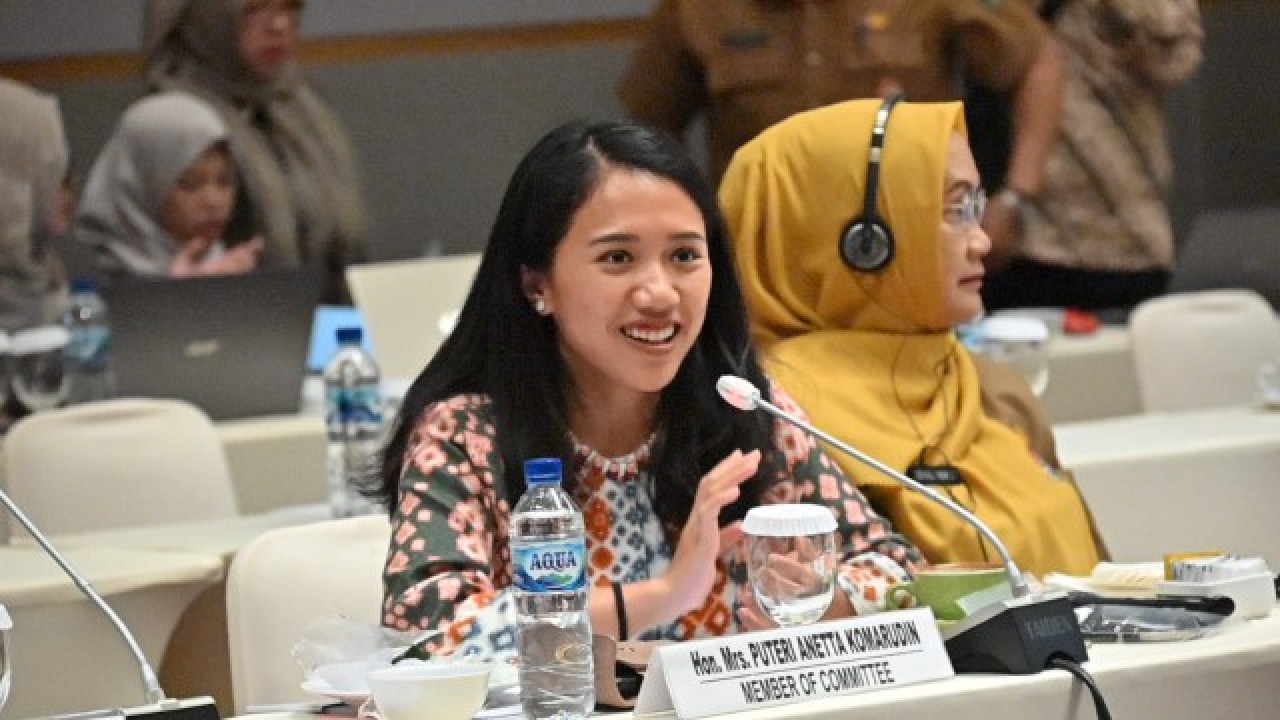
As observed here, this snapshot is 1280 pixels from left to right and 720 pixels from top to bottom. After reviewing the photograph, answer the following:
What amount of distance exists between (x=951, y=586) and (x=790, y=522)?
192 mm

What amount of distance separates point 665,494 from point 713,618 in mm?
153

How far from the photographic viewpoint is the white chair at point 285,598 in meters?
2.70

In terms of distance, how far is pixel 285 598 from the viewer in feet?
8.91

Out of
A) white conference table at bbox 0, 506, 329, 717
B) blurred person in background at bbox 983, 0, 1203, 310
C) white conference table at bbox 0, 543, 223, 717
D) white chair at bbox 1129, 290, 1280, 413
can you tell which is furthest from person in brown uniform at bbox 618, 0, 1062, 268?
white conference table at bbox 0, 543, 223, 717

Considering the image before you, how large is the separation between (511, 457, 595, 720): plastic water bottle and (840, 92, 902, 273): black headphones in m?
0.95

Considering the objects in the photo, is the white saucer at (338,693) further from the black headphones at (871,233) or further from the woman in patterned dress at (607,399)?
the black headphones at (871,233)

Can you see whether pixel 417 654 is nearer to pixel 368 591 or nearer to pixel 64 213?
pixel 368 591

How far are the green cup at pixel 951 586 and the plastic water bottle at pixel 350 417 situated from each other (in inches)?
61.1

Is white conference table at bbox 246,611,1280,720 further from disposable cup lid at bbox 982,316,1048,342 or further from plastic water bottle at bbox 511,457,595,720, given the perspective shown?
disposable cup lid at bbox 982,316,1048,342

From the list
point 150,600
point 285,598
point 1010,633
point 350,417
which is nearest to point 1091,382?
point 350,417

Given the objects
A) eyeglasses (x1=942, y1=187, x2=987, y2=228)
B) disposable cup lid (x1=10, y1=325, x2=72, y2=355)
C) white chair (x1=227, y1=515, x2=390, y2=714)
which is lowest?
disposable cup lid (x1=10, y1=325, x2=72, y2=355)

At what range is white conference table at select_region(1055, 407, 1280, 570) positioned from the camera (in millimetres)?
3744

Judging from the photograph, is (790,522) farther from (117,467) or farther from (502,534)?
(117,467)

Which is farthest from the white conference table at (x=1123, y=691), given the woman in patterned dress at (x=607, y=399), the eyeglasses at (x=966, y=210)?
the eyeglasses at (x=966, y=210)
